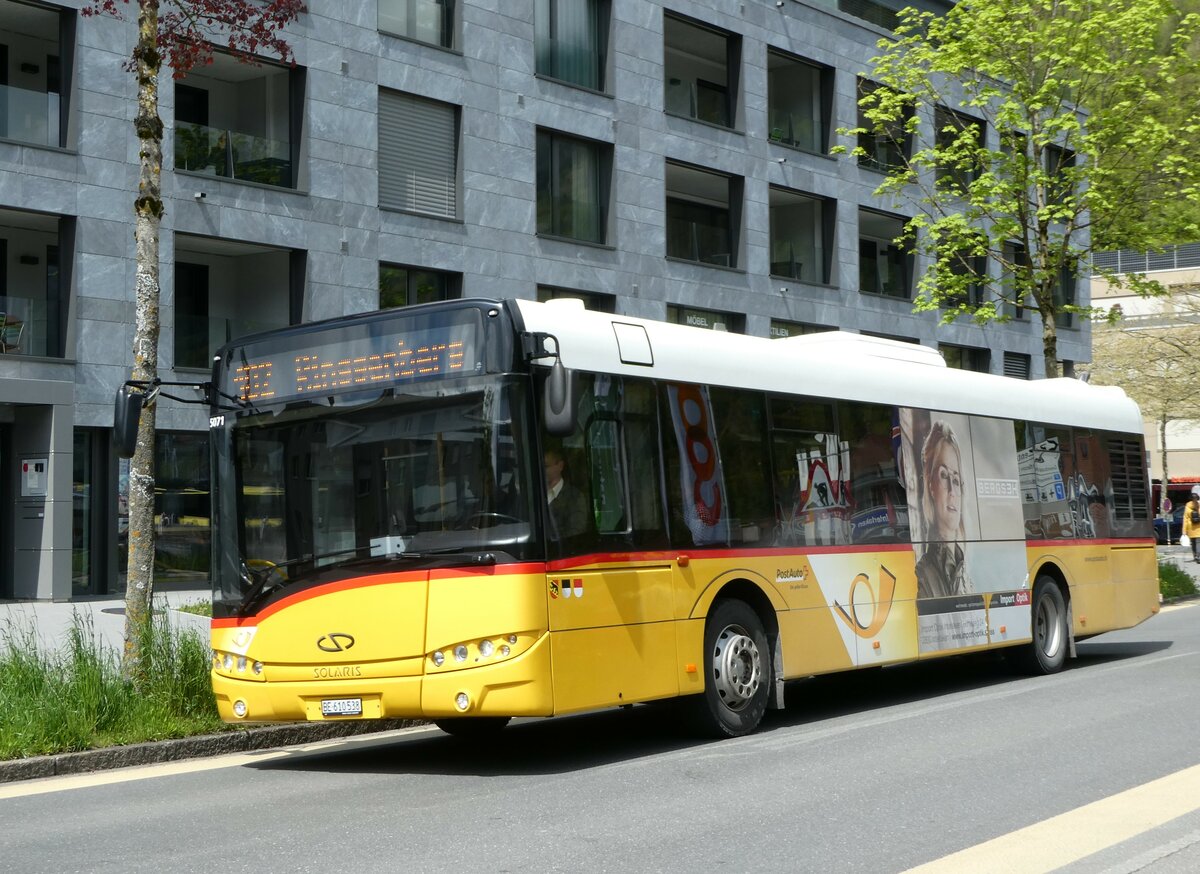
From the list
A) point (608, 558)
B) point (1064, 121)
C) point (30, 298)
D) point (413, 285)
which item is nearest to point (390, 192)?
point (413, 285)

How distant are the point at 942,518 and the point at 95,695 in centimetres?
748

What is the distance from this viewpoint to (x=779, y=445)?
11.8 metres

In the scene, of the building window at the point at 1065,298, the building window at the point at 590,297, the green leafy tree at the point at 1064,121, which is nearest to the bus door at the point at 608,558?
the green leafy tree at the point at 1064,121

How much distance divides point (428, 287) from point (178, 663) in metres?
18.3

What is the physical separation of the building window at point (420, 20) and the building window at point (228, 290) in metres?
4.93

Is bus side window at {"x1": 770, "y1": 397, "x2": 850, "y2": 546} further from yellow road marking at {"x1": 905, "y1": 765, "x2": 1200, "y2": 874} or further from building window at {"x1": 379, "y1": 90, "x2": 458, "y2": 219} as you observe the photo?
building window at {"x1": 379, "y1": 90, "x2": 458, "y2": 219}

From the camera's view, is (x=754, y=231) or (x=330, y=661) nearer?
(x=330, y=661)

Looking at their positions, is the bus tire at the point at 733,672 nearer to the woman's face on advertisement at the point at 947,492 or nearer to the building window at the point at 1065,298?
the woman's face on advertisement at the point at 947,492

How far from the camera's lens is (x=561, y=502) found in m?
9.63

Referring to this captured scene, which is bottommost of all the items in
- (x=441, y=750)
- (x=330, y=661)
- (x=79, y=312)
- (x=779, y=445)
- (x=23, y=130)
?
(x=441, y=750)

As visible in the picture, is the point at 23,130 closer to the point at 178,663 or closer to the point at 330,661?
the point at 178,663

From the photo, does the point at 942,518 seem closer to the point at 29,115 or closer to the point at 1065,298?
the point at 29,115

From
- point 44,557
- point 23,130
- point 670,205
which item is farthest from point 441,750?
point 670,205

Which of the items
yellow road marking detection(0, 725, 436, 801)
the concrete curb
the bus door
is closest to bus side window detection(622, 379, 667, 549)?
the bus door
